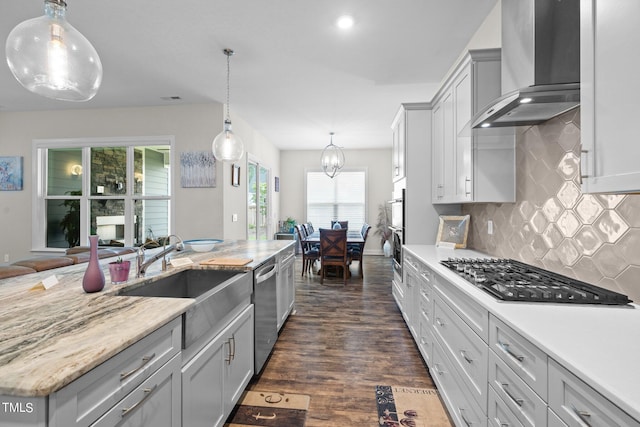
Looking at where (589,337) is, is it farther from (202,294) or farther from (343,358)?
(343,358)

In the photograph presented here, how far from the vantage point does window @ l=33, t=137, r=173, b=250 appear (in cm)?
480

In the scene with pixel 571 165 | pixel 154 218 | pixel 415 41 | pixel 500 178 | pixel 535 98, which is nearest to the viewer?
pixel 535 98

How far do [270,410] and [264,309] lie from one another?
647 millimetres

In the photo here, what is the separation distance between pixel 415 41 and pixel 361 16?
2.19ft

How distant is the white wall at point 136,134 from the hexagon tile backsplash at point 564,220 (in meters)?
3.78

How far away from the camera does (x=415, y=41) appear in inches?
110

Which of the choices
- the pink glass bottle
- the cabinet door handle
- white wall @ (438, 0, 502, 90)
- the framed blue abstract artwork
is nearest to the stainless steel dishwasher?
the cabinet door handle

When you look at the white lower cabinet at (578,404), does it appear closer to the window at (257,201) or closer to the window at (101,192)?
the window at (101,192)

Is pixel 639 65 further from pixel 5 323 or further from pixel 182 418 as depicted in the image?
pixel 5 323

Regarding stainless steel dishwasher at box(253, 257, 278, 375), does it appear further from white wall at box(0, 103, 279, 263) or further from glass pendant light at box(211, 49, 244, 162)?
white wall at box(0, 103, 279, 263)

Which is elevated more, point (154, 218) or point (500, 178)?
point (500, 178)

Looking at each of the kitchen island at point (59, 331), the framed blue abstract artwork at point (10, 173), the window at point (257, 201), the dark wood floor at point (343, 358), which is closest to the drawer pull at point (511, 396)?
the dark wood floor at point (343, 358)

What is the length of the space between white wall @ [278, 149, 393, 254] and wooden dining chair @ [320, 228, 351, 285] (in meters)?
3.13

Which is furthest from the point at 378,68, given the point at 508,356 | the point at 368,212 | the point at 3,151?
the point at 3,151
